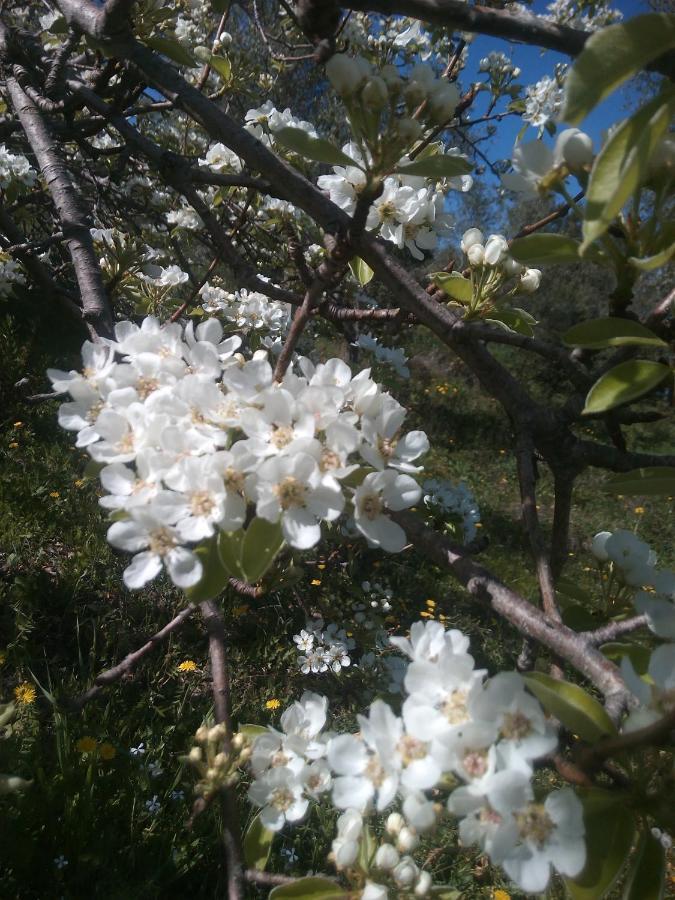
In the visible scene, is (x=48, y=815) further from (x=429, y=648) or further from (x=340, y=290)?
(x=340, y=290)

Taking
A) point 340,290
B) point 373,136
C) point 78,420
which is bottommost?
point 340,290

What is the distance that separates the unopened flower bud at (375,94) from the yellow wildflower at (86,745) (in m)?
2.38

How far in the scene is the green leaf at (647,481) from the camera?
88cm

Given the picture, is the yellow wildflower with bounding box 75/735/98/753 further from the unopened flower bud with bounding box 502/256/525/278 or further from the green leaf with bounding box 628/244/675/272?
the green leaf with bounding box 628/244/675/272

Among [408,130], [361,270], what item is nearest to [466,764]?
[408,130]

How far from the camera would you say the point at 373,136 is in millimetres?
971

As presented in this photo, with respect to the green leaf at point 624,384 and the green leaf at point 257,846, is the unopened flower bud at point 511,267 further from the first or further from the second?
the green leaf at point 257,846

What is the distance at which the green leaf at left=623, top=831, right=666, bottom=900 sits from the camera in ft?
2.47

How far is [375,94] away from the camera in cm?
94

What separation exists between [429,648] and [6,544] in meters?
3.30

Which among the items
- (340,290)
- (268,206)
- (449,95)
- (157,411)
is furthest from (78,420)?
(268,206)

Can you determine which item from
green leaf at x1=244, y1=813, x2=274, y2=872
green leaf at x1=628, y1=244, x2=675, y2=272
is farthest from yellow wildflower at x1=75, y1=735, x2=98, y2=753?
green leaf at x1=628, y1=244, x2=675, y2=272

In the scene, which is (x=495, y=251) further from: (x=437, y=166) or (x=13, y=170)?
(x=13, y=170)

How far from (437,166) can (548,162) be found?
0.73 feet
